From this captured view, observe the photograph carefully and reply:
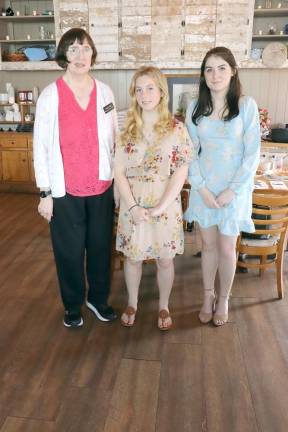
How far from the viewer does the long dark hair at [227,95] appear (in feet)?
6.32

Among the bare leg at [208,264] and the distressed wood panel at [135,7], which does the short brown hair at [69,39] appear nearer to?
the bare leg at [208,264]

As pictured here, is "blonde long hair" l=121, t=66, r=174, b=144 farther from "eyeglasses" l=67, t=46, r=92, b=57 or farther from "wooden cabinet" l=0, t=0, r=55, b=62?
"wooden cabinet" l=0, t=0, r=55, b=62

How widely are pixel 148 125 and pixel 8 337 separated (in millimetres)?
1440

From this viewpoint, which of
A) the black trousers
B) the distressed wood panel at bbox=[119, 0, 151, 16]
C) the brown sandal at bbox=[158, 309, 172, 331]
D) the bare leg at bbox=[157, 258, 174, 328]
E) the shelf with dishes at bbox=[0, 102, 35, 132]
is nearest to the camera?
the black trousers

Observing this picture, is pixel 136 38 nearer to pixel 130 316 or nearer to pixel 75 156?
pixel 75 156

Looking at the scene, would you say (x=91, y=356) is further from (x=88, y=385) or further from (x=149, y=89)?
(x=149, y=89)

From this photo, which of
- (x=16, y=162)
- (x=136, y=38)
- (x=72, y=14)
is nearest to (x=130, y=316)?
(x=16, y=162)

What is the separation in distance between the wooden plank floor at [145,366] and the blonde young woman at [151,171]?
1.68ft

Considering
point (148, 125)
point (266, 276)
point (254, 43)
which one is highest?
point (254, 43)

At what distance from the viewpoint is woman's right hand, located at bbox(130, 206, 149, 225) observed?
2.00 meters

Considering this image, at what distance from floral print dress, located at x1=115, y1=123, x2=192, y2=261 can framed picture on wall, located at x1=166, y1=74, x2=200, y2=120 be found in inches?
132

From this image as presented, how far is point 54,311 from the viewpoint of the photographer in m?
2.53

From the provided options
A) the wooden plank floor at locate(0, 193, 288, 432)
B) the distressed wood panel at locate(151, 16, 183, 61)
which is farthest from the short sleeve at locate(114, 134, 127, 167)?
the distressed wood panel at locate(151, 16, 183, 61)

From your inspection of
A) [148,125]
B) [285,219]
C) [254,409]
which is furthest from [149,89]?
[254,409]
